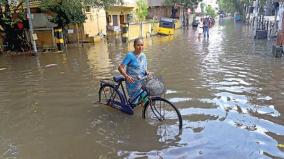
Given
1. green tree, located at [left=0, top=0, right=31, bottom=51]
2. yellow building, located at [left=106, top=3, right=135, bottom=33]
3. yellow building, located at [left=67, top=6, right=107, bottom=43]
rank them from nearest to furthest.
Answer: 1. green tree, located at [left=0, top=0, right=31, bottom=51]
2. yellow building, located at [left=67, top=6, right=107, bottom=43]
3. yellow building, located at [left=106, top=3, right=135, bottom=33]

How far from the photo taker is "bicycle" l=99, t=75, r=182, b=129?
6165mm

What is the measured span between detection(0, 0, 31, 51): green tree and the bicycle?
14.8m

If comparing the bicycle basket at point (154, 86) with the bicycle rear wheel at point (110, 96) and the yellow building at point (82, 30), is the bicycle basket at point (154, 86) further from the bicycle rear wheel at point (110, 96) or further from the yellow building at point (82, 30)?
the yellow building at point (82, 30)

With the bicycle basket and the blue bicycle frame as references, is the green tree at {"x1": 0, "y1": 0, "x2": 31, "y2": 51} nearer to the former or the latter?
the blue bicycle frame

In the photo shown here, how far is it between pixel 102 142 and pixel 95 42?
21.3 m

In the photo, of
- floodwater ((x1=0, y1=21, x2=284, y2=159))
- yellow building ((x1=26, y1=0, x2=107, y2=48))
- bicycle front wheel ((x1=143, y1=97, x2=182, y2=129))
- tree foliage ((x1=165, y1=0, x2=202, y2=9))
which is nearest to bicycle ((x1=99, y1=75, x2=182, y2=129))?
bicycle front wheel ((x1=143, y1=97, x2=182, y2=129))

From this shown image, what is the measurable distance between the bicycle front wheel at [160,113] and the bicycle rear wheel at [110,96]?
722 mm

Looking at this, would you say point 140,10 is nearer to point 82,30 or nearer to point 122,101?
point 82,30

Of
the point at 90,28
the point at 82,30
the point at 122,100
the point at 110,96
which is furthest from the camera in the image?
the point at 90,28

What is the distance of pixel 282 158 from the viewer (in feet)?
16.1

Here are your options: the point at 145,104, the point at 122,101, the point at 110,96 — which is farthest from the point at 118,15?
the point at 145,104

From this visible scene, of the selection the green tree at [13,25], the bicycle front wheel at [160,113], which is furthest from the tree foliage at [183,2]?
the bicycle front wheel at [160,113]

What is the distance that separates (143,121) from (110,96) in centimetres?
121

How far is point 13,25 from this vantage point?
811 inches
